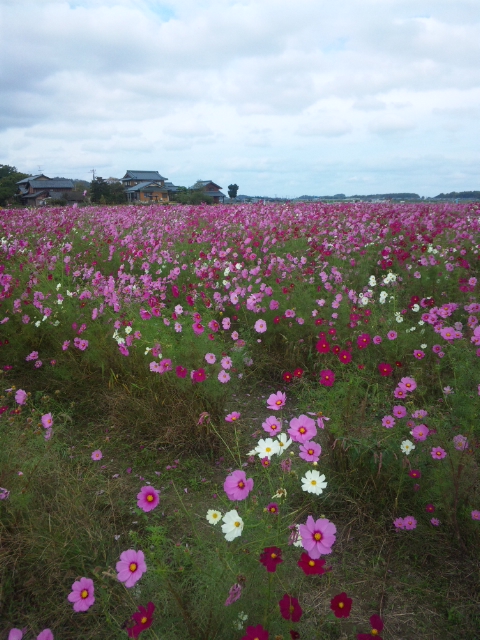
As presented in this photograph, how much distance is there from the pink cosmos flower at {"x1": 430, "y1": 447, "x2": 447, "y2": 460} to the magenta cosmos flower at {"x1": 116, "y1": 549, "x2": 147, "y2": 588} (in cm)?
127

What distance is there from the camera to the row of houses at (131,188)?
40500mm

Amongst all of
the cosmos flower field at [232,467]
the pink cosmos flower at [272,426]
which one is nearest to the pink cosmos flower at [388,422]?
the cosmos flower field at [232,467]

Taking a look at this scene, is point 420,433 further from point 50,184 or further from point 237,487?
point 50,184

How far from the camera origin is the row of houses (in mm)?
40500

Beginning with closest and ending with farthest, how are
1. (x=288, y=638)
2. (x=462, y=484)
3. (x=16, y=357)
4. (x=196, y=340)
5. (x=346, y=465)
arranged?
(x=288, y=638) < (x=462, y=484) < (x=346, y=465) < (x=196, y=340) < (x=16, y=357)

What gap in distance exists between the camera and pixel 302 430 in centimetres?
146

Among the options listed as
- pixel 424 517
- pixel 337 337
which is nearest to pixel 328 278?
pixel 337 337

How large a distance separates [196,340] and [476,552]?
187cm

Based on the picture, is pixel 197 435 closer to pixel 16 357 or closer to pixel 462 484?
pixel 462 484

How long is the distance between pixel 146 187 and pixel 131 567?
4499 cm

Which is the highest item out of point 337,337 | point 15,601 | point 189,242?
point 189,242

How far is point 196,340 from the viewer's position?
9.71 feet

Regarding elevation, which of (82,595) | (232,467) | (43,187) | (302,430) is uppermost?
(43,187)

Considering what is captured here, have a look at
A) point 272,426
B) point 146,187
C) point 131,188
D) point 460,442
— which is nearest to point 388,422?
point 460,442
